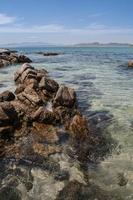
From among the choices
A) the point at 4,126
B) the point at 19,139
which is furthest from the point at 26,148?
the point at 4,126

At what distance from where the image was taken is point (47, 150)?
13430 millimetres

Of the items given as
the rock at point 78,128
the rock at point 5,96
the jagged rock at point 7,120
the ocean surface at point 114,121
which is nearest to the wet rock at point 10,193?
the ocean surface at point 114,121

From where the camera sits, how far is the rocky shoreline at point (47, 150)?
10461 mm

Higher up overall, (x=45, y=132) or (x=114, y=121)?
(x=45, y=132)

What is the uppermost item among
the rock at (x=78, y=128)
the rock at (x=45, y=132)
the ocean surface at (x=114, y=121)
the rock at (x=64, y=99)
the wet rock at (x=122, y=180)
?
the rock at (x=64, y=99)

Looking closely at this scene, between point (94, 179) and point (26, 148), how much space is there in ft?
12.8

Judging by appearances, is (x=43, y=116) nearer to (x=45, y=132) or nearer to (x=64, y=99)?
(x=45, y=132)

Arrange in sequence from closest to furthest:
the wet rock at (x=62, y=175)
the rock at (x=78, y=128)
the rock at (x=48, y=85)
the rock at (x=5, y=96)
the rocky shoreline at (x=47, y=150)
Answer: the rocky shoreline at (x=47, y=150)
the wet rock at (x=62, y=175)
the rock at (x=78, y=128)
the rock at (x=5, y=96)
the rock at (x=48, y=85)

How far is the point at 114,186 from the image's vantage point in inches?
419

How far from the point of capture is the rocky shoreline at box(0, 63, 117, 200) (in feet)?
34.3

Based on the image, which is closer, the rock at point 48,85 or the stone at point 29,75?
the rock at point 48,85

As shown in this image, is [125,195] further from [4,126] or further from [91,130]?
[4,126]

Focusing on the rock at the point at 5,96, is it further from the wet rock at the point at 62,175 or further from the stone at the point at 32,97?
the wet rock at the point at 62,175

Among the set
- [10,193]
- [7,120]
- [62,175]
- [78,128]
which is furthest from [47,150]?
[10,193]
